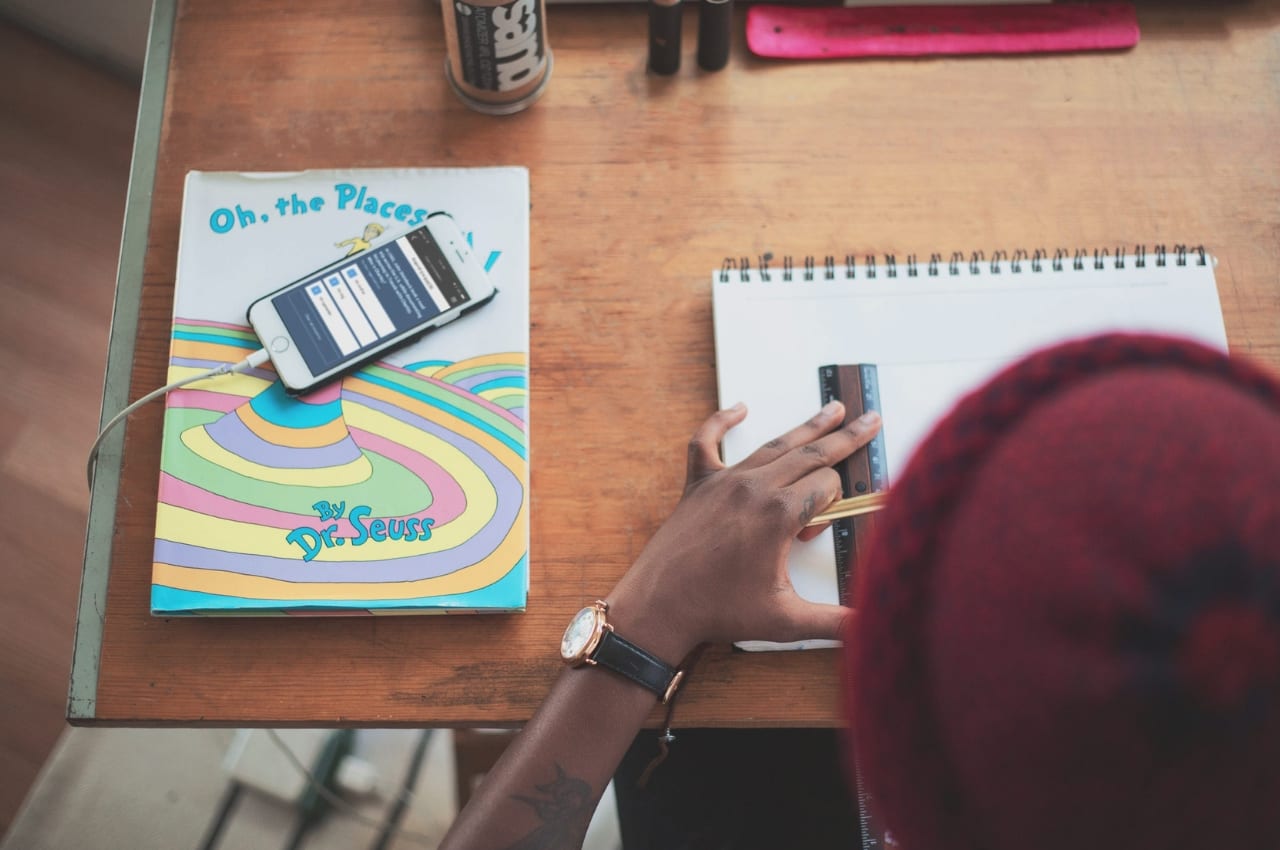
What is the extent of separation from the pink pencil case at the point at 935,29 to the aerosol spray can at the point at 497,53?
185 mm

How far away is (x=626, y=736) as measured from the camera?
2.02ft

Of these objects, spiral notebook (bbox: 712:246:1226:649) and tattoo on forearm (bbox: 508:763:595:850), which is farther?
spiral notebook (bbox: 712:246:1226:649)

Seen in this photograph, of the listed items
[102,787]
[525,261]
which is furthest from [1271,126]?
[102,787]

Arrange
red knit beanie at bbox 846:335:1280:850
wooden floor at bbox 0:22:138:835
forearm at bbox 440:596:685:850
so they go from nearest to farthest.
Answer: red knit beanie at bbox 846:335:1280:850 < forearm at bbox 440:596:685:850 < wooden floor at bbox 0:22:138:835

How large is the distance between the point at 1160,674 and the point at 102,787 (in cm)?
132

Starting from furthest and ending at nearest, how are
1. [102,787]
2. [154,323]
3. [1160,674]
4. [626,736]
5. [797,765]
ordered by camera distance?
[102,787]
[797,765]
[154,323]
[626,736]
[1160,674]

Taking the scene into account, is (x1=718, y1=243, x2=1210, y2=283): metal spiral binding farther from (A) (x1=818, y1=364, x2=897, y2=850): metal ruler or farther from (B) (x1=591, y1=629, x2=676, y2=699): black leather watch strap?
(B) (x1=591, y1=629, x2=676, y2=699): black leather watch strap

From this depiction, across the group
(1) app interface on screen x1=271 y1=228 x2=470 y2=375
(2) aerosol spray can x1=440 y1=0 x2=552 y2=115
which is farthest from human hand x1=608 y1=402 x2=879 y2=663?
(2) aerosol spray can x1=440 y1=0 x2=552 y2=115

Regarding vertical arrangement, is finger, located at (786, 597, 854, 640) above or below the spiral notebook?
below

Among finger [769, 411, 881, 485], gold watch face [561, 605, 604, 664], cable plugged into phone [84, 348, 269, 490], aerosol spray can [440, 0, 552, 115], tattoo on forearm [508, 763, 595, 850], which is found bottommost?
tattoo on forearm [508, 763, 595, 850]

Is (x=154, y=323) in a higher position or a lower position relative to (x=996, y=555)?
higher

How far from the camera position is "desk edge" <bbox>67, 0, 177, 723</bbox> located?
2.15 ft

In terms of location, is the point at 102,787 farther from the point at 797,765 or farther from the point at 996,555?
the point at 996,555

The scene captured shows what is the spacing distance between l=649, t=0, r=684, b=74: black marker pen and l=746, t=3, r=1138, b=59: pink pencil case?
7 centimetres
